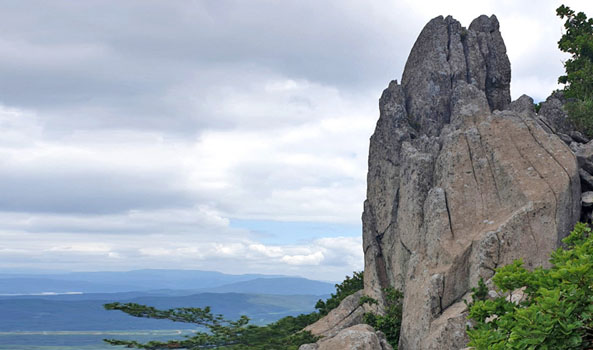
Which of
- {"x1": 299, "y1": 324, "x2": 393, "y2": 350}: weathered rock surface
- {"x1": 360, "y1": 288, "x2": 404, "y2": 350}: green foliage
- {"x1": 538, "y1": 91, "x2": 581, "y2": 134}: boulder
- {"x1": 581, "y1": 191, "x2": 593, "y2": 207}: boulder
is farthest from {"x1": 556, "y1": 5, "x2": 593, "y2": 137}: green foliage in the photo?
{"x1": 299, "y1": 324, "x2": 393, "y2": 350}: weathered rock surface

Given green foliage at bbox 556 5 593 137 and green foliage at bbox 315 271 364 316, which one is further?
green foliage at bbox 315 271 364 316

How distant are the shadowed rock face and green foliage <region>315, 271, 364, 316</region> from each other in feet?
18.2

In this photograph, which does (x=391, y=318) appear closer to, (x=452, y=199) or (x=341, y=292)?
(x=452, y=199)

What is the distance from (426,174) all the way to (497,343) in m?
24.5

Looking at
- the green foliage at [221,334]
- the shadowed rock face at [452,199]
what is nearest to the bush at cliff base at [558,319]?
the shadowed rock face at [452,199]

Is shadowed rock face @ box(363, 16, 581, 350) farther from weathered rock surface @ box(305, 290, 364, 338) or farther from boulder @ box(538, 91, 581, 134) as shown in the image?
boulder @ box(538, 91, 581, 134)

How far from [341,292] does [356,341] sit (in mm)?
22242

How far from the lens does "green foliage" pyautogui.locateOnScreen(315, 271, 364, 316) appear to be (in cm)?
4922

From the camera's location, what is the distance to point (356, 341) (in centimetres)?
3173

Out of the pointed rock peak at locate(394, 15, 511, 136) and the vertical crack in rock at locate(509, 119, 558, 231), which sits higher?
the pointed rock peak at locate(394, 15, 511, 136)

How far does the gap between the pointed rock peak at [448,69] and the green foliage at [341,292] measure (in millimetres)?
16444

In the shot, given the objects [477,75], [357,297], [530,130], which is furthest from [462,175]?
[477,75]

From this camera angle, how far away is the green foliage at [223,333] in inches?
1585

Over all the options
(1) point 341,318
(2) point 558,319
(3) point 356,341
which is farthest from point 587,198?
(2) point 558,319
